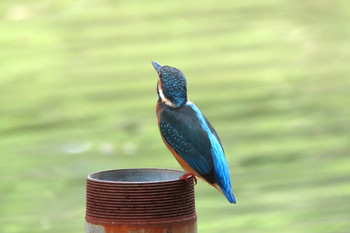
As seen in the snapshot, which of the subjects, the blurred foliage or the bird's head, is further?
the blurred foliage

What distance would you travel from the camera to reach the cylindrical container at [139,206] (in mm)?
2318

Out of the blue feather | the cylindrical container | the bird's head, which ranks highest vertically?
the bird's head

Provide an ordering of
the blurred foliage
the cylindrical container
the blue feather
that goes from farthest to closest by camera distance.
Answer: the blurred foliage, the blue feather, the cylindrical container

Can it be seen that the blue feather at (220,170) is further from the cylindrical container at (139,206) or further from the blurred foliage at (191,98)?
the blurred foliage at (191,98)

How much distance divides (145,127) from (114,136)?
264 millimetres

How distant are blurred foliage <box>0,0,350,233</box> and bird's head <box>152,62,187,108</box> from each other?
7.69 ft

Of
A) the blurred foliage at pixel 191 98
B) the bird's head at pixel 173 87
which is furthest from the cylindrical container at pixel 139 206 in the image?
the blurred foliage at pixel 191 98

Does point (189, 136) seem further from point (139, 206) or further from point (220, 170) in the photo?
point (139, 206)

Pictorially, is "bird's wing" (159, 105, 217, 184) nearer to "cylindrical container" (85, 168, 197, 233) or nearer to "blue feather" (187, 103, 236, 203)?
"blue feather" (187, 103, 236, 203)

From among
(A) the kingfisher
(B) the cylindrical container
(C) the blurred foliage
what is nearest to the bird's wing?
(A) the kingfisher

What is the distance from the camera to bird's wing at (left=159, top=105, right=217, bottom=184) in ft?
8.44

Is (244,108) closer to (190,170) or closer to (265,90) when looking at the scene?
(265,90)

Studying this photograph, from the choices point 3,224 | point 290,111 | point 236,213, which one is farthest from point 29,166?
point 290,111

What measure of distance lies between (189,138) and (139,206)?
373 millimetres
